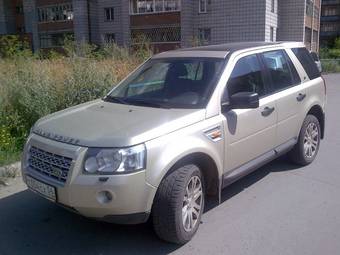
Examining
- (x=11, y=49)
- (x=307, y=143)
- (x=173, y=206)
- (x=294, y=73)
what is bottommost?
(x=307, y=143)

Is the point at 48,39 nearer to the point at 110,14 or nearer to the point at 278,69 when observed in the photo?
the point at 110,14

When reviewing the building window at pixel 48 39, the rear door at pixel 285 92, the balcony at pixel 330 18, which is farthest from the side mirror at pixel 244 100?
the balcony at pixel 330 18

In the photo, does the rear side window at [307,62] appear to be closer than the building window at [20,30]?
Yes

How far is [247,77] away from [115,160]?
202 centimetres

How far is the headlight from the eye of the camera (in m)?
3.14

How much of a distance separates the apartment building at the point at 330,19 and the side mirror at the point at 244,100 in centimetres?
7869

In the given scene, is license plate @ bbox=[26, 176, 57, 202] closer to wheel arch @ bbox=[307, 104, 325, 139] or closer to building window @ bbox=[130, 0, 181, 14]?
wheel arch @ bbox=[307, 104, 325, 139]

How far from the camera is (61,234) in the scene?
384 cm

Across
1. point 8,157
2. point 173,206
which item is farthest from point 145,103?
point 8,157

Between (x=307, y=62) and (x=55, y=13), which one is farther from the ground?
(x=55, y=13)

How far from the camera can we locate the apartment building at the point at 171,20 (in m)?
31.7

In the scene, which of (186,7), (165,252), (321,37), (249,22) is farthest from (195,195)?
(321,37)

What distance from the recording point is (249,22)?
3141 centimetres

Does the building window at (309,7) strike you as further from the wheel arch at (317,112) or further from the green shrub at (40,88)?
the wheel arch at (317,112)
